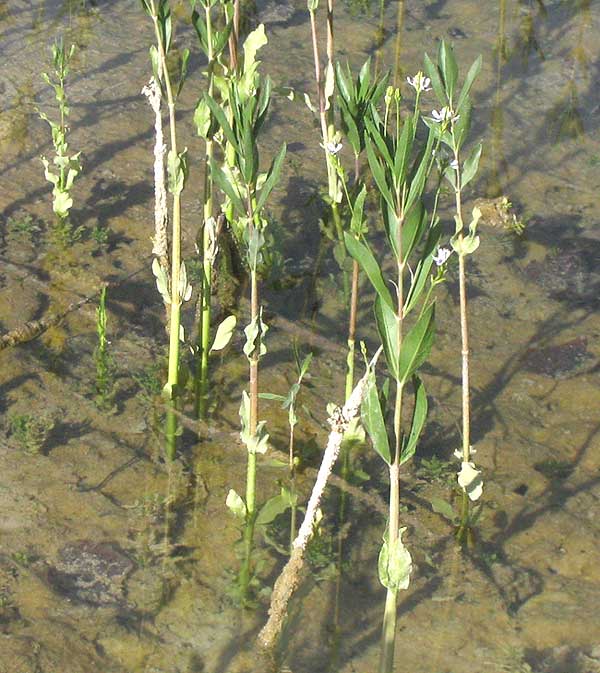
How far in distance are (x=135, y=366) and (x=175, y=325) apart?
0.42 metres

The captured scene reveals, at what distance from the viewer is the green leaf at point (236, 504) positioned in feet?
12.7

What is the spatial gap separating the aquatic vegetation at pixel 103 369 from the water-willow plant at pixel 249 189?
31.1 inches

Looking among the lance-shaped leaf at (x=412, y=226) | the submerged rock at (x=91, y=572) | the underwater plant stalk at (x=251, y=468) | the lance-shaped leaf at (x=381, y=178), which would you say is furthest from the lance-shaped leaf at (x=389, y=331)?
the submerged rock at (x=91, y=572)

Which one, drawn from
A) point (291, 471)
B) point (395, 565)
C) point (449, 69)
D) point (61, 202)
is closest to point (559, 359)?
point (291, 471)

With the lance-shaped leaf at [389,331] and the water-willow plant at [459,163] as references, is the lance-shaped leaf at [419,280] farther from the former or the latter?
the water-willow plant at [459,163]

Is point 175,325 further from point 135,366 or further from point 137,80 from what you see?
point 137,80

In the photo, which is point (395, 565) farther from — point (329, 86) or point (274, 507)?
point (329, 86)

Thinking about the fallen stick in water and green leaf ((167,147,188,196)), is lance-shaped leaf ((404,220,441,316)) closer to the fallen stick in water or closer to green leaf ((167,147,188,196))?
the fallen stick in water

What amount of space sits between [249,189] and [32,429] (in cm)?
133

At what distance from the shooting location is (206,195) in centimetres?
430

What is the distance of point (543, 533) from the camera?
3996 millimetres

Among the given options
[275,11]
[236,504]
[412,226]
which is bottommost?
[236,504]

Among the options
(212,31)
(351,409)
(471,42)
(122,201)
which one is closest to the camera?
(351,409)

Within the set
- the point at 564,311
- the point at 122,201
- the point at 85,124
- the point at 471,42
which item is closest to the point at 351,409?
the point at 564,311
